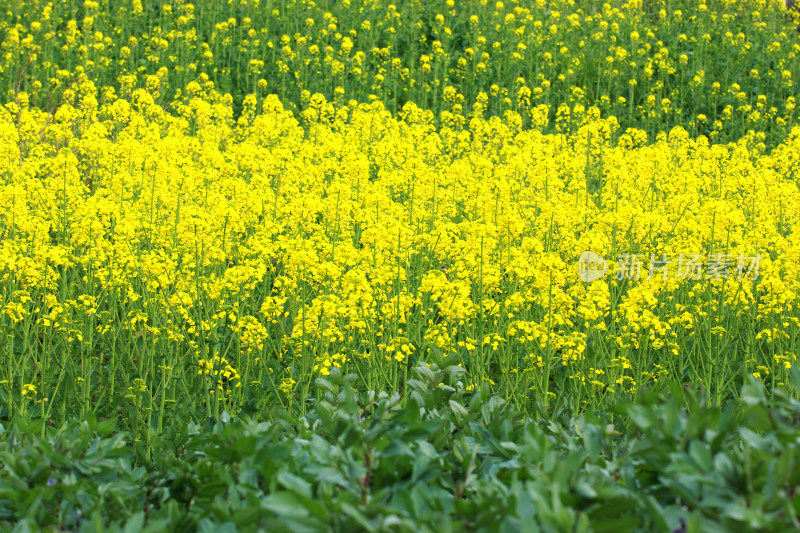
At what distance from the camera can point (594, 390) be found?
15.6 feet

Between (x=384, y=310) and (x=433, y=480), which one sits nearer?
(x=433, y=480)

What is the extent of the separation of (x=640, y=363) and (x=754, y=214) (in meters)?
2.39

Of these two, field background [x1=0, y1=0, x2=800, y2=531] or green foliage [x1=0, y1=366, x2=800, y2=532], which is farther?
field background [x1=0, y1=0, x2=800, y2=531]

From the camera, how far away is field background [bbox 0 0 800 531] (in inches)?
82.1

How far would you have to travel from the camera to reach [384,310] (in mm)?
4766

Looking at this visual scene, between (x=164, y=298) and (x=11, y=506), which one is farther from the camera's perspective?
(x=164, y=298)

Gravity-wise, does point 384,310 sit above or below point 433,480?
below

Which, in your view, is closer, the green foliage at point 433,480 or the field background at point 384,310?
the green foliage at point 433,480

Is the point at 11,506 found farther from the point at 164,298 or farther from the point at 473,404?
the point at 164,298

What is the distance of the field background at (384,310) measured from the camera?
2086mm

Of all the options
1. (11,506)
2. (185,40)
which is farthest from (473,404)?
(185,40)

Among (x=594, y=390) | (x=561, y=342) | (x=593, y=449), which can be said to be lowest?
(x=594, y=390)

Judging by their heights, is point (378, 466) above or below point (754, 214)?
above

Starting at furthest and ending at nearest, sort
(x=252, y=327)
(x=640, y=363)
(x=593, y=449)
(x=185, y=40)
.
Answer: (x=185, y=40) < (x=640, y=363) < (x=252, y=327) < (x=593, y=449)
